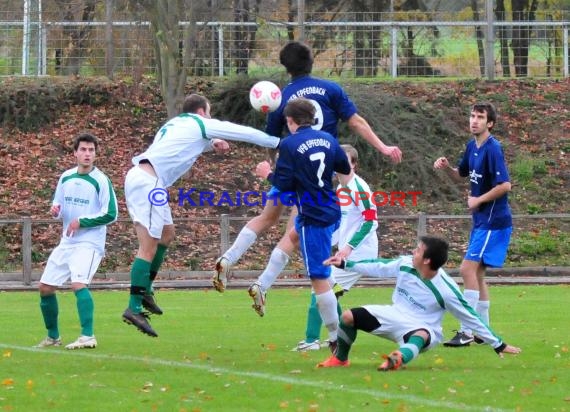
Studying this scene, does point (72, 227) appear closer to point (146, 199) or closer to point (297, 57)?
point (146, 199)

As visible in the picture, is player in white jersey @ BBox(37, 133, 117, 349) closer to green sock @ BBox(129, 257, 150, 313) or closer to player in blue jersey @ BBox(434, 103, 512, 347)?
green sock @ BBox(129, 257, 150, 313)

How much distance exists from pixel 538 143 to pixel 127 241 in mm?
10774

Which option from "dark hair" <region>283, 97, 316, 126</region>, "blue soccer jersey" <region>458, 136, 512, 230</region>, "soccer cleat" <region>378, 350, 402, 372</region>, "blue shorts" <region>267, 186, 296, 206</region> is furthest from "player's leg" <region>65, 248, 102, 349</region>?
"blue soccer jersey" <region>458, 136, 512, 230</region>

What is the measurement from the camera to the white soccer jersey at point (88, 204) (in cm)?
1105

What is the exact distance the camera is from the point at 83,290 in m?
11.0

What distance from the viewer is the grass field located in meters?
7.95

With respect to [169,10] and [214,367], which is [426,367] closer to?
[214,367]

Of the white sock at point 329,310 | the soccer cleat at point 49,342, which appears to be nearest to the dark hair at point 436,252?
the white sock at point 329,310

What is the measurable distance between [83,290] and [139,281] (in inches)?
24.6

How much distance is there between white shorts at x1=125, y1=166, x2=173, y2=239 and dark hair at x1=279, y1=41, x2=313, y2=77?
1.60 m

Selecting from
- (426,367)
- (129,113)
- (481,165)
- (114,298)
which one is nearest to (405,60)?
(129,113)

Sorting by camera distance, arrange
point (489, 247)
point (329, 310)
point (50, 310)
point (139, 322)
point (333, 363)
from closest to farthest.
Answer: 1. point (333, 363)
2. point (329, 310)
3. point (139, 322)
4. point (50, 310)
5. point (489, 247)

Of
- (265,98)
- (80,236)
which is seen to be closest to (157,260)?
(80,236)

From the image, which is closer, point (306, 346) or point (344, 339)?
point (344, 339)
